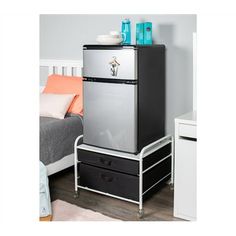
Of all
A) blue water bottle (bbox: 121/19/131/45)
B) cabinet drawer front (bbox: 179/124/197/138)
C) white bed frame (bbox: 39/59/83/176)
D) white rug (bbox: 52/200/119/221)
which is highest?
blue water bottle (bbox: 121/19/131/45)

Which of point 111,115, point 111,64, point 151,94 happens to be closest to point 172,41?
point 151,94

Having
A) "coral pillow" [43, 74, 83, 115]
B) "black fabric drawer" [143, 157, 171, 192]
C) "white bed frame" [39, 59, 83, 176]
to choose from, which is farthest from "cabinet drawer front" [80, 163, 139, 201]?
"white bed frame" [39, 59, 83, 176]

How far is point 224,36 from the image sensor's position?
3.94 ft

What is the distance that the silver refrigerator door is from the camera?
9.57 feet

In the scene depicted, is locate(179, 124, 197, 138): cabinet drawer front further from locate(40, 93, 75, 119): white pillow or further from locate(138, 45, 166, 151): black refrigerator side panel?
locate(40, 93, 75, 119): white pillow

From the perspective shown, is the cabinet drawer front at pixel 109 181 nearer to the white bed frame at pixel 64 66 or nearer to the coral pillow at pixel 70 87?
the coral pillow at pixel 70 87

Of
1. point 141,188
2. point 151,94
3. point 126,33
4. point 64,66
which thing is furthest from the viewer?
point 64,66

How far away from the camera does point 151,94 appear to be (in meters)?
3.11

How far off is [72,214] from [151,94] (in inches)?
42.4

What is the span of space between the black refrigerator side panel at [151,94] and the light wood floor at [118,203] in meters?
0.45

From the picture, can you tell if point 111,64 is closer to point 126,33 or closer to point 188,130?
point 126,33
